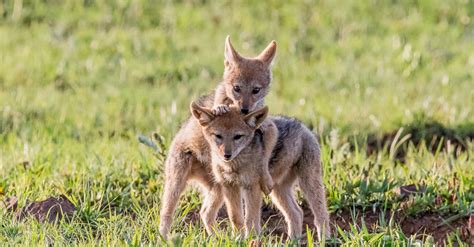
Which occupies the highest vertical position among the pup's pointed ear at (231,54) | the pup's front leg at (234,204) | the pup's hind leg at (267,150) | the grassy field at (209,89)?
the pup's pointed ear at (231,54)

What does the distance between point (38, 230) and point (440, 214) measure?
2.55 metres

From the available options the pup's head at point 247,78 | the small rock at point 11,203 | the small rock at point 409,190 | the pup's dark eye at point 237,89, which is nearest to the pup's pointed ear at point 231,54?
the pup's head at point 247,78

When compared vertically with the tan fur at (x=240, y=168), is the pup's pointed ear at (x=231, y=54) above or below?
above

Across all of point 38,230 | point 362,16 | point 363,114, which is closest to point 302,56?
point 362,16

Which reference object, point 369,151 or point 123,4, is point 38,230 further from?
point 123,4

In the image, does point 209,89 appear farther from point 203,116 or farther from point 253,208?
point 253,208

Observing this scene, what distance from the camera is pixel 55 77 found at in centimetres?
1092

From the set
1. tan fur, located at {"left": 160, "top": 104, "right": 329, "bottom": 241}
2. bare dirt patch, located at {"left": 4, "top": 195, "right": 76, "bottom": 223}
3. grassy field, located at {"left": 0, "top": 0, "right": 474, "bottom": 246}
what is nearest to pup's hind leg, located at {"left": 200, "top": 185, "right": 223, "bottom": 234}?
tan fur, located at {"left": 160, "top": 104, "right": 329, "bottom": 241}

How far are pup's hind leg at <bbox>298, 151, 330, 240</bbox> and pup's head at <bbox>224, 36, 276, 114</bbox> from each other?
1.81ft

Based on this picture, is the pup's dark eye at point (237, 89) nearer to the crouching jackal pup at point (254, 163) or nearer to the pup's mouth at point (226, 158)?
the crouching jackal pup at point (254, 163)

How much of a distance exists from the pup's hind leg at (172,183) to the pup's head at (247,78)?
0.63 metres

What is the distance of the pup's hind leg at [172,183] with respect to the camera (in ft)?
21.1

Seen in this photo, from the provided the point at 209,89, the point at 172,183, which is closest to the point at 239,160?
the point at 172,183

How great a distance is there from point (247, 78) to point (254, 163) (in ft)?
4.03
